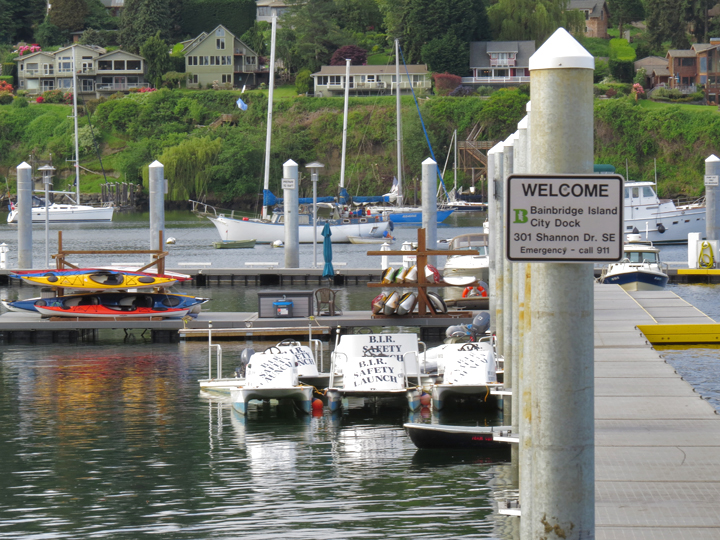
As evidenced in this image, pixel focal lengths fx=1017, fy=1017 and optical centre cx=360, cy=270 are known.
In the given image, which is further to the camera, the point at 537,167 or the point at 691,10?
the point at 691,10

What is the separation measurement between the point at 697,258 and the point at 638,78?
73.3 meters

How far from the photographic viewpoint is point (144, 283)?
22.4 meters

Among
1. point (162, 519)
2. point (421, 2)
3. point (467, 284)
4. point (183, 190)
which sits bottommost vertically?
point (162, 519)

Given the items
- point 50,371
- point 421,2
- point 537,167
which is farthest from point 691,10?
point 537,167

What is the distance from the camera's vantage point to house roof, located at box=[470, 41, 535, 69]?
104 m

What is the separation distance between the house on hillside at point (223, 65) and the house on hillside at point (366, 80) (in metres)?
7.75

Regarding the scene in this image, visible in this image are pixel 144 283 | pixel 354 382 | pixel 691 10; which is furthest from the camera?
pixel 691 10

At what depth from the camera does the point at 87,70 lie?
4373 inches

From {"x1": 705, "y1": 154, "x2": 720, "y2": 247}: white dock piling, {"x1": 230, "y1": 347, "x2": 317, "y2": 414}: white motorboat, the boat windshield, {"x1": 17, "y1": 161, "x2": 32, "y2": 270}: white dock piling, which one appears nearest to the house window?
{"x1": 17, "y1": 161, "x2": 32, "y2": 270}: white dock piling

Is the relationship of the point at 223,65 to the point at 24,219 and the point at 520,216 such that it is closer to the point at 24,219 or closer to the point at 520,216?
the point at 24,219

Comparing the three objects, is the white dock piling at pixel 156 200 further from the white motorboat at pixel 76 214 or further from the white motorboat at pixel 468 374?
the white motorboat at pixel 76 214

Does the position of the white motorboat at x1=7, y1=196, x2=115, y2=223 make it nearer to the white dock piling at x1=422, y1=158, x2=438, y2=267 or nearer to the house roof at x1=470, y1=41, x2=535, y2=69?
the house roof at x1=470, y1=41, x2=535, y2=69

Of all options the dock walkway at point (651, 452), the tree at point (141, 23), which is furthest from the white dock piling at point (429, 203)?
the tree at point (141, 23)

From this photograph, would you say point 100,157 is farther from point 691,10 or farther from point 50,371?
point 50,371
